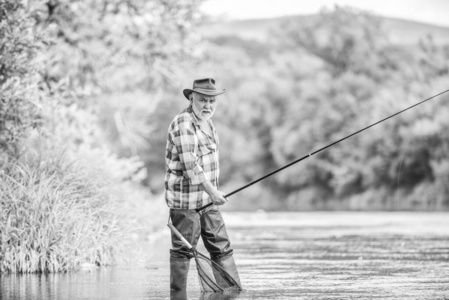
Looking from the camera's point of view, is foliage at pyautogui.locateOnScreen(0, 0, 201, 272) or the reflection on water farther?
foliage at pyautogui.locateOnScreen(0, 0, 201, 272)

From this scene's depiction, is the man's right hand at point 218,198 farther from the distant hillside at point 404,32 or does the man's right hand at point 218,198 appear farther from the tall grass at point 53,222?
the distant hillside at point 404,32

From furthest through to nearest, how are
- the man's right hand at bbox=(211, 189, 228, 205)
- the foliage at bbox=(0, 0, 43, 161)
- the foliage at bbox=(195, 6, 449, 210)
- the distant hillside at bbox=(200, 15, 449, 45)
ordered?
the distant hillside at bbox=(200, 15, 449, 45) < the foliage at bbox=(195, 6, 449, 210) < the foliage at bbox=(0, 0, 43, 161) < the man's right hand at bbox=(211, 189, 228, 205)

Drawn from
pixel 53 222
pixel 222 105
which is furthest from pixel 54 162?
pixel 222 105

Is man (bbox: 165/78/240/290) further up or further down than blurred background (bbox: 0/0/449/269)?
further down

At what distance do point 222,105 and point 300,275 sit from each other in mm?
46174

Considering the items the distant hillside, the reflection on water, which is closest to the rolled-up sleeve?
the reflection on water

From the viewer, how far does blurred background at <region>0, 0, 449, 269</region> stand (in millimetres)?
12328

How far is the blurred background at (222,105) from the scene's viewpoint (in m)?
12.3

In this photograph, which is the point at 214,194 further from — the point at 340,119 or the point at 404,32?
the point at 404,32

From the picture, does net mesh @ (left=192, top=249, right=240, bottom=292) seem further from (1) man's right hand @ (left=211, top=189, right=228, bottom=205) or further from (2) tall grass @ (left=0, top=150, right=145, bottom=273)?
(2) tall grass @ (left=0, top=150, right=145, bottom=273)

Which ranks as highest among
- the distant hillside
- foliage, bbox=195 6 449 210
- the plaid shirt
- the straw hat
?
the distant hillside

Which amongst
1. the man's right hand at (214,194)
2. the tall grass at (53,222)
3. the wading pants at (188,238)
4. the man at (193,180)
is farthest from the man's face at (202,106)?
the tall grass at (53,222)

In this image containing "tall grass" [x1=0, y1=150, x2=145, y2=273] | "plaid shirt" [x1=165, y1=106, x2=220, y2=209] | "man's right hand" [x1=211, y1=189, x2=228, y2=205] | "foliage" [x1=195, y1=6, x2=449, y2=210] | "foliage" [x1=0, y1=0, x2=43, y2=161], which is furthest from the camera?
"foliage" [x1=195, y1=6, x2=449, y2=210]

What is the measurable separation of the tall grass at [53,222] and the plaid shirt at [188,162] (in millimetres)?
2372
